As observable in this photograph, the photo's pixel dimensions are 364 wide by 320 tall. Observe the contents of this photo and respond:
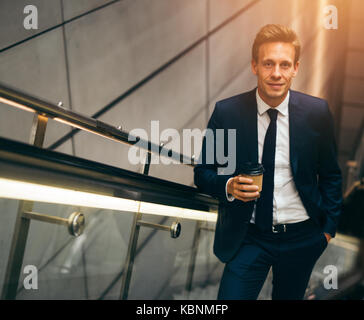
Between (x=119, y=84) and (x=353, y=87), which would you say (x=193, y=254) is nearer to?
(x=119, y=84)

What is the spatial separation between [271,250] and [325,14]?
7.43 meters

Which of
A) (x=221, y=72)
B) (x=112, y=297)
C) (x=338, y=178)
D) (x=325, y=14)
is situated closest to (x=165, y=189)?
(x=112, y=297)

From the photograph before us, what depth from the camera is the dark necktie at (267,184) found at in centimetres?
175

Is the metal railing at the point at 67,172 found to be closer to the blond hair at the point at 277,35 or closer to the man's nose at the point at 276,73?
the man's nose at the point at 276,73

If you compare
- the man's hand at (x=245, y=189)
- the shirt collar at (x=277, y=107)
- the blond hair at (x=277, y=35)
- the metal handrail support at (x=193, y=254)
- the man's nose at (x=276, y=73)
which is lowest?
the metal handrail support at (x=193, y=254)

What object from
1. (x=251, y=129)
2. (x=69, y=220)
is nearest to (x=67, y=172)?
(x=69, y=220)

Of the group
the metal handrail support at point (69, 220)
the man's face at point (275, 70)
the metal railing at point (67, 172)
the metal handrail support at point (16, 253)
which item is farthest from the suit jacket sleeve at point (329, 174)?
the metal handrail support at point (16, 253)

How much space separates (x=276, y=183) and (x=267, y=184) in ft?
0.18

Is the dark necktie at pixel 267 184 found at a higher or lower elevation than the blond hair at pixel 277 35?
lower

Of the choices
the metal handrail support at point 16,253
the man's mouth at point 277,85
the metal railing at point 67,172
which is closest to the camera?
the metal railing at point 67,172

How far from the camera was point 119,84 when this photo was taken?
330cm

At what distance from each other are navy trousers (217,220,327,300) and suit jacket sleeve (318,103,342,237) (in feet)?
0.53
